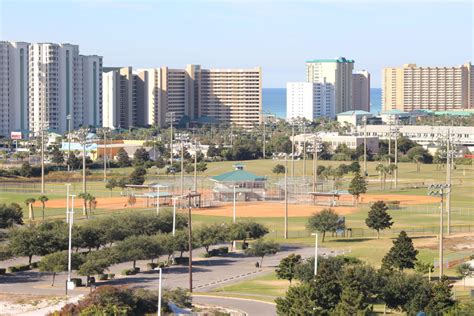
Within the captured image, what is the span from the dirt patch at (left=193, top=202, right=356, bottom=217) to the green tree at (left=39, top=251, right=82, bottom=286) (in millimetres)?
36807

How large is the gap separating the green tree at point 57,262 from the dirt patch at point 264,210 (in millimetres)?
36807

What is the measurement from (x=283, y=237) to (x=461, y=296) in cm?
2772

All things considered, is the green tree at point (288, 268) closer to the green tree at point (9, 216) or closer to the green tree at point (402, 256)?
the green tree at point (402, 256)

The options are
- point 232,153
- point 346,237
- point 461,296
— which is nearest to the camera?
point 461,296

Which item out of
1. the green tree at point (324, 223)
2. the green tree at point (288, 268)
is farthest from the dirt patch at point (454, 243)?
the green tree at point (288, 268)

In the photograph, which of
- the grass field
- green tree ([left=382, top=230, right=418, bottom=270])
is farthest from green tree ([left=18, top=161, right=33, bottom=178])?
green tree ([left=382, top=230, right=418, bottom=270])

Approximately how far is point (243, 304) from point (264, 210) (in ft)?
156

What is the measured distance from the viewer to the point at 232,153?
554 feet

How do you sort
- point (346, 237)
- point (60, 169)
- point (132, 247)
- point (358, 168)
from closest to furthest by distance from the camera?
point (132, 247) < point (346, 237) < point (358, 168) < point (60, 169)

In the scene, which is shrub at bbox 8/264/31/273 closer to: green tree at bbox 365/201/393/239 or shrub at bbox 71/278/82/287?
shrub at bbox 71/278/82/287

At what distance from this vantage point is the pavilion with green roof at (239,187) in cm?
11150

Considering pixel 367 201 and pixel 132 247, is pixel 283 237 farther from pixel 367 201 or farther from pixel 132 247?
pixel 367 201

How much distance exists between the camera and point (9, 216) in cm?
7956

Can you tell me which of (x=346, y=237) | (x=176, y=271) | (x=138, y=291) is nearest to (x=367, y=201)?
(x=346, y=237)
